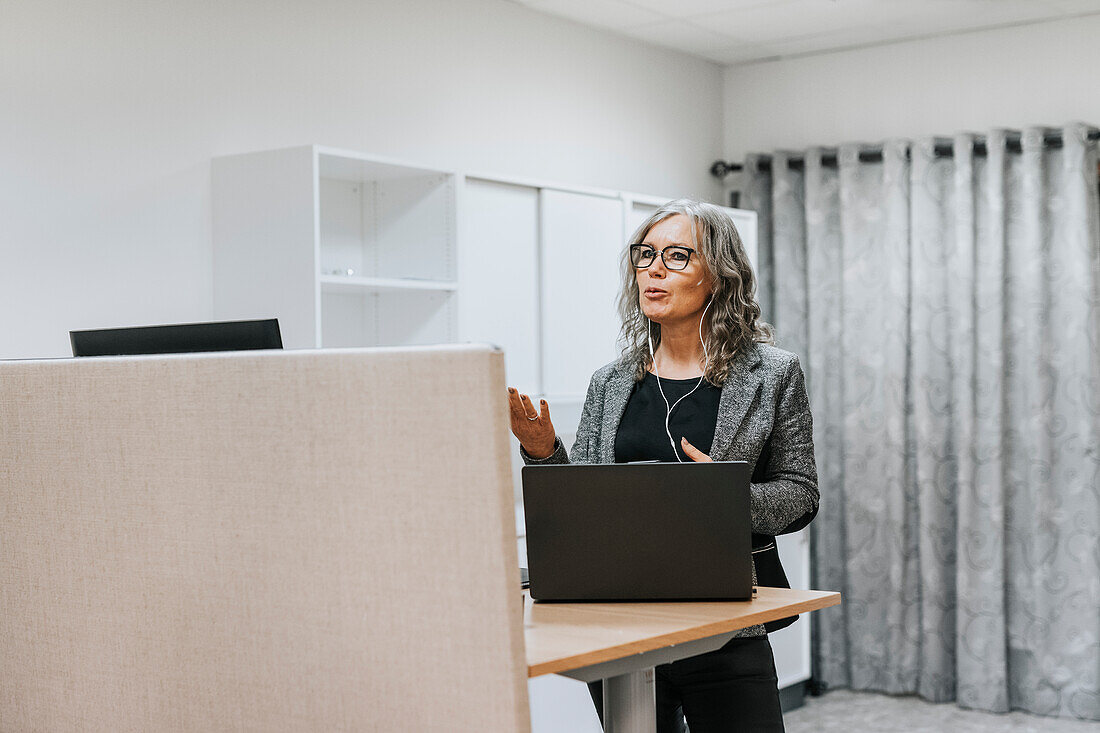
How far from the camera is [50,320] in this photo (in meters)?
2.82

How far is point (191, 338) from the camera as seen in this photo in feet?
5.81

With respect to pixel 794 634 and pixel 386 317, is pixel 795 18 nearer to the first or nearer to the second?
pixel 386 317

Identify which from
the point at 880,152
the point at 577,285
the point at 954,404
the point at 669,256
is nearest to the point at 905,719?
the point at 954,404

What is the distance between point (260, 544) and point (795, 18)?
3.45m

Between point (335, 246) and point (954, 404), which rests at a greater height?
point (335, 246)

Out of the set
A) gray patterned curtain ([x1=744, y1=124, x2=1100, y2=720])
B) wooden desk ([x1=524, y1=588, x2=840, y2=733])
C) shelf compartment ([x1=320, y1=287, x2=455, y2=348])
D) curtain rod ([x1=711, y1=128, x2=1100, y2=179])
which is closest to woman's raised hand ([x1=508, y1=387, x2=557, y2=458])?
wooden desk ([x1=524, y1=588, x2=840, y2=733])

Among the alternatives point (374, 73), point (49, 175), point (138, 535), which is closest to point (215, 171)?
point (49, 175)

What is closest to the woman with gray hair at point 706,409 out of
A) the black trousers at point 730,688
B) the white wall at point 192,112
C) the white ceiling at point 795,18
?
the black trousers at point 730,688

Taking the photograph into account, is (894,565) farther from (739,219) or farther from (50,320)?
(50,320)

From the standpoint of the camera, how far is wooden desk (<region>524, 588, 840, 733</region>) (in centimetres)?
134

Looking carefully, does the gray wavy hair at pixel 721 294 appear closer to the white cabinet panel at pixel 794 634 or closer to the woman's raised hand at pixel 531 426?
the woman's raised hand at pixel 531 426

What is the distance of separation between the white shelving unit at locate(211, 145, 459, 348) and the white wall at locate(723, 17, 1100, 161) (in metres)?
2.05

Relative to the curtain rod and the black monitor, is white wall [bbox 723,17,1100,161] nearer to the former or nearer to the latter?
the curtain rod

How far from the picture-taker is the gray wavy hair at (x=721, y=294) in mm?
2117
